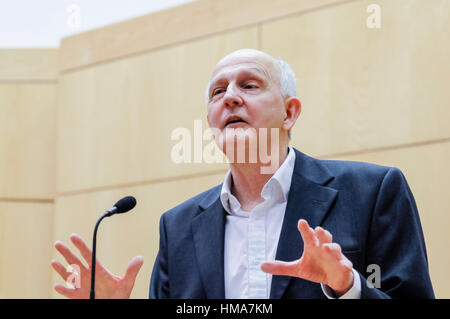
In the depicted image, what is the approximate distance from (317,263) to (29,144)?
4872mm

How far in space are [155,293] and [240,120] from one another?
67cm

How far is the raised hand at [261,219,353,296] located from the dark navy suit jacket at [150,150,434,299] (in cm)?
10

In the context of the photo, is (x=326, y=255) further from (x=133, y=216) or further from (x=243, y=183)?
(x=133, y=216)

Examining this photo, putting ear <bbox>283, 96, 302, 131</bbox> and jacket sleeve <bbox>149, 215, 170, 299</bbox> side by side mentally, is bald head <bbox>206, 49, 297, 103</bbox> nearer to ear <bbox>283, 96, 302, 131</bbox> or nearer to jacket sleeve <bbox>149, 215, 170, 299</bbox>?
ear <bbox>283, 96, 302, 131</bbox>

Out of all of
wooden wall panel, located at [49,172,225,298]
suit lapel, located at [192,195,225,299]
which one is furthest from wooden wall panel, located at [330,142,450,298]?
suit lapel, located at [192,195,225,299]

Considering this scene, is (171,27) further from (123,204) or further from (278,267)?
(278,267)

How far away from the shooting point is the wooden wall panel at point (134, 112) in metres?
5.44

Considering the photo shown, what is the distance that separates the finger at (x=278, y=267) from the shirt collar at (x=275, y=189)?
648 mm

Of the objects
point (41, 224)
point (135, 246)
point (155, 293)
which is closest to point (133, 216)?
point (135, 246)

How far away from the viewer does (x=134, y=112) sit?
5648 millimetres

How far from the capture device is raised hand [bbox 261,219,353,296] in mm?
1851

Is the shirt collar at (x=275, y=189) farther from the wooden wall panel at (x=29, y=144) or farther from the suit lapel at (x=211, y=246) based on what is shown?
the wooden wall panel at (x=29, y=144)

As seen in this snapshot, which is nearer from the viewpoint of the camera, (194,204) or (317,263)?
(317,263)

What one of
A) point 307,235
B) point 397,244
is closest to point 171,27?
point 397,244
